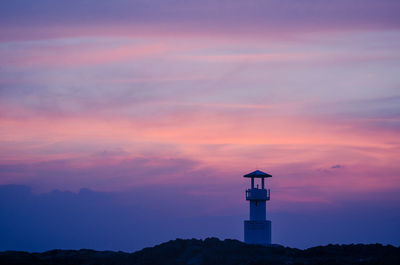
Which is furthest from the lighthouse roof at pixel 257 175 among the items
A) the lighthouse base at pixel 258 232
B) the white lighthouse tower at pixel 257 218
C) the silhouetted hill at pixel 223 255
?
the silhouetted hill at pixel 223 255

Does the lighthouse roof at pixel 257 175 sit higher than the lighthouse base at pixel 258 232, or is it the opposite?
the lighthouse roof at pixel 257 175

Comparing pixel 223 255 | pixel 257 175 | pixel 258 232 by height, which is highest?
pixel 257 175

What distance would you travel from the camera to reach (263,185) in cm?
5562

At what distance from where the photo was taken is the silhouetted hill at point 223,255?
149 feet

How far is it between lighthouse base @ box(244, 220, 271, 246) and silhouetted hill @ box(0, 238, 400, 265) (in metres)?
4.64

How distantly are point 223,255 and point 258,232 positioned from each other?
24.6 ft

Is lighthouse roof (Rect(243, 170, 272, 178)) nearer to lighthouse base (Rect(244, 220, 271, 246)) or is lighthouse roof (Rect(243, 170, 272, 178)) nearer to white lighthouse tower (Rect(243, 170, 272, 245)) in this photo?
white lighthouse tower (Rect(243, 170, 272, 245))

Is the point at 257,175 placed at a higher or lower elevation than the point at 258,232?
higher

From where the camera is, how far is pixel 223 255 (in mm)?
46812

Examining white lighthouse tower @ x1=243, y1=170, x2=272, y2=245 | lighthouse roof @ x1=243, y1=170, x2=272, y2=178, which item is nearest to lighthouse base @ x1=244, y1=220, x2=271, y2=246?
white lighthouse tower @ x1=243, y1=170, x2=272, y2=245

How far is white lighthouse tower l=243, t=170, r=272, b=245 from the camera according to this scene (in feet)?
176

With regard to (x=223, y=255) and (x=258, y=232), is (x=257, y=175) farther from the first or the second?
(x=223, y=255)

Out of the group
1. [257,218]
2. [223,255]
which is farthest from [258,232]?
[223,255]

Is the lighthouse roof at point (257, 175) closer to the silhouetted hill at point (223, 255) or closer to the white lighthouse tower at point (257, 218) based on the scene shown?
the white lighthouse tower at point (257, 218)
